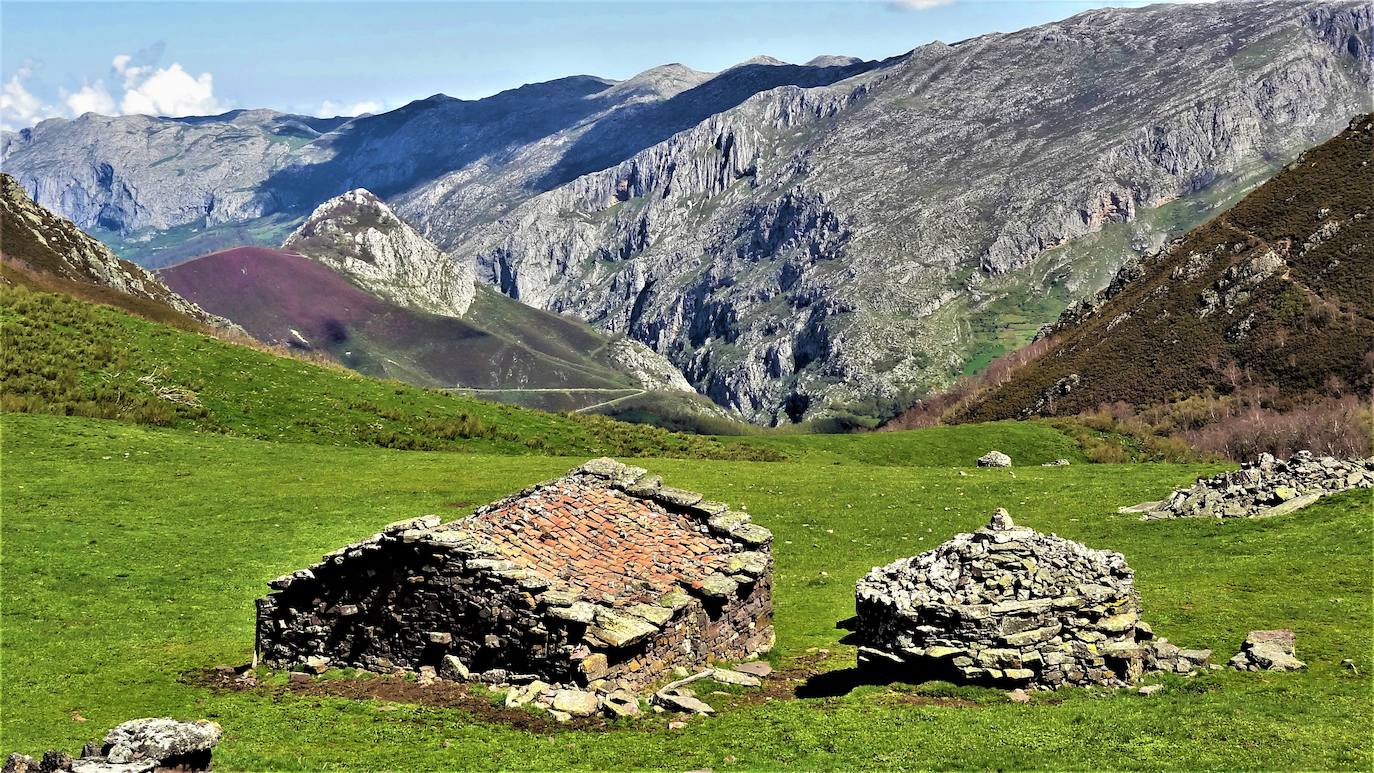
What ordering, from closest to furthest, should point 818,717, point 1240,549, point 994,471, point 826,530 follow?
point 818,717, point 1240,549, point 826,530, point 994,471

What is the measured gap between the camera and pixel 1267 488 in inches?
1703

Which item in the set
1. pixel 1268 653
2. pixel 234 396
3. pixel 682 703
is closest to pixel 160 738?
pixel 682 703

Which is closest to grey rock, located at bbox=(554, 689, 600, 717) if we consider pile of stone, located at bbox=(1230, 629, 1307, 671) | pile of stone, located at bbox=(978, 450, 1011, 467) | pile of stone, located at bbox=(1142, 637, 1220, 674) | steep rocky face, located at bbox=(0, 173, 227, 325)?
pile of stone, located at bbox=(1142, 637, 1220, 674)

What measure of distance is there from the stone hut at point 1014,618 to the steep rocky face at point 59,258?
7356 centimetres

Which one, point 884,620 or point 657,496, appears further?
point 657,496

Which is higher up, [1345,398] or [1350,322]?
[1350,322]

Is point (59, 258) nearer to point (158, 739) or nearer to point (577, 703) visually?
point (577, 703)

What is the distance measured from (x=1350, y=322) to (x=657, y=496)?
115 m

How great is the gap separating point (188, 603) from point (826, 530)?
24.8 metres

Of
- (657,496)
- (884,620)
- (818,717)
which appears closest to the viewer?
(818,717)

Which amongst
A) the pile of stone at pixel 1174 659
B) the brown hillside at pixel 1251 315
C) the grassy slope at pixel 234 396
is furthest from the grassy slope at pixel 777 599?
the brown hillside at pixel 1251 315

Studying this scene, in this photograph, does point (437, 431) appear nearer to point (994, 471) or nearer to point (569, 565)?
point (994, 471)

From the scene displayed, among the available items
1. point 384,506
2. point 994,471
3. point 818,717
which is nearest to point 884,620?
point 818,717

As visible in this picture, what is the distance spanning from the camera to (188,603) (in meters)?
32.2
